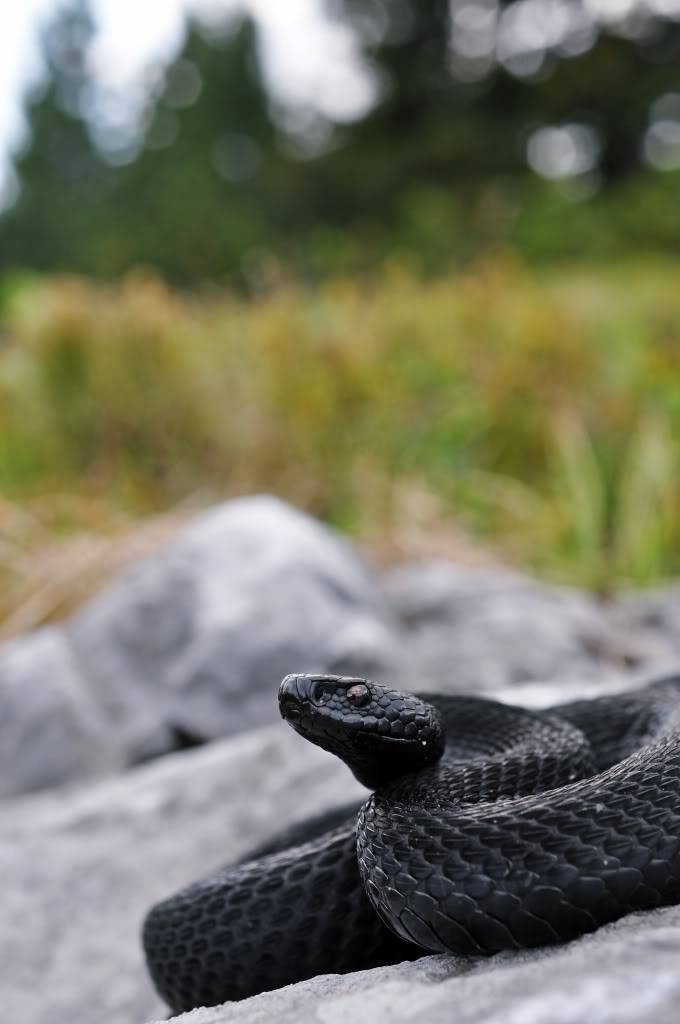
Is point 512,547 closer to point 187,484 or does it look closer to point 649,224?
point 187,484

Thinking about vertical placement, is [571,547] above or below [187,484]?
below

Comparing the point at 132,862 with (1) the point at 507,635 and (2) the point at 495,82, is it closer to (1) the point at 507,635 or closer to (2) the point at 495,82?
(1) the point at 507,635

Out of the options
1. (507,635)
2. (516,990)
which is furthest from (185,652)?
(516,990)

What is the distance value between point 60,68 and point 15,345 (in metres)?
39.7

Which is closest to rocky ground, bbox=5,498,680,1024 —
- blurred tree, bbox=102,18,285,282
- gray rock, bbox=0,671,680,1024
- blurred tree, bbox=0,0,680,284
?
gray rock, bbox=0,671,680,1024

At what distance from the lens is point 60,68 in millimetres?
43062

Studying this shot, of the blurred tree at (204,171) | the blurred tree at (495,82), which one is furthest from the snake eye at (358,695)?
the blurred tree at (495,82)

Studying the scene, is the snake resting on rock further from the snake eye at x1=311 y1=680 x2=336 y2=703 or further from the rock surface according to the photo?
the rock surface

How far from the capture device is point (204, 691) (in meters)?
4.36

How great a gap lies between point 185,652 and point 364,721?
261 cm

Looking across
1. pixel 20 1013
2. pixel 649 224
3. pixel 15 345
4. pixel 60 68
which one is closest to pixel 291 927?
pixel 20 1013

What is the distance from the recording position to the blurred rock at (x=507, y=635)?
4.71m

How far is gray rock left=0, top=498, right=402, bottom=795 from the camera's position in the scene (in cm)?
429

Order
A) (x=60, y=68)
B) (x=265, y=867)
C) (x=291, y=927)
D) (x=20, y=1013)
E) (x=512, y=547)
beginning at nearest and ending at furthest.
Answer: (x=291, y=927) → (x=265, y=867) → (x=20, y=1013) → (x=512, y=547) → (x=60, y=68)
